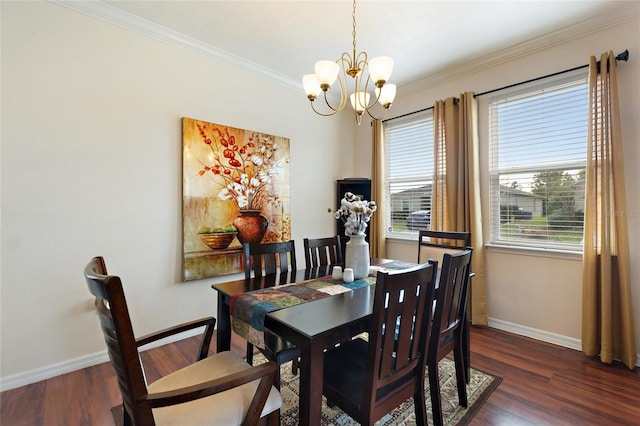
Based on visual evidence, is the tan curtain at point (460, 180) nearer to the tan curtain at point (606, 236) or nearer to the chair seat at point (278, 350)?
the tan curtain at point (606, 236)

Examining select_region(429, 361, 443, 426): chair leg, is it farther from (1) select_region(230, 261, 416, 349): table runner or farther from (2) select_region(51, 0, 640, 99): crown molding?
(2) select_region(51, 0, 640, 99): crown molding

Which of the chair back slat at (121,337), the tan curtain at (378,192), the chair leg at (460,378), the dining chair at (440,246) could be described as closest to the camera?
the chair back slat at (121,337)

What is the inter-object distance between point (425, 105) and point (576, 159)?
1.62 meters

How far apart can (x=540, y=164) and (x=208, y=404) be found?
322cm

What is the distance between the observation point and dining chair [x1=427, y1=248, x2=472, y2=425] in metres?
1.47

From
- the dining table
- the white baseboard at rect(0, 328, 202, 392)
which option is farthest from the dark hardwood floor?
the dining table

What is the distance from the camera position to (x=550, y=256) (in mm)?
2707

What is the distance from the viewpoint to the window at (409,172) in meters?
3.65

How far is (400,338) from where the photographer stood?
50.8 inches

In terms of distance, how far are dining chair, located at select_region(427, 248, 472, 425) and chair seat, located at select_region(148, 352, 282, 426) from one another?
0.81m

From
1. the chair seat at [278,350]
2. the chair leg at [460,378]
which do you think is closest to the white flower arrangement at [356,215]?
the chair seat at [278,350]

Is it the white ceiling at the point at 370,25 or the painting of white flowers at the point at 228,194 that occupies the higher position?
the white ceiling at the point at 370,25

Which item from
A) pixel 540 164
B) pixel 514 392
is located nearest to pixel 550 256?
pixel 540 164

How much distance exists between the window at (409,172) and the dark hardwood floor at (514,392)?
169 cm
